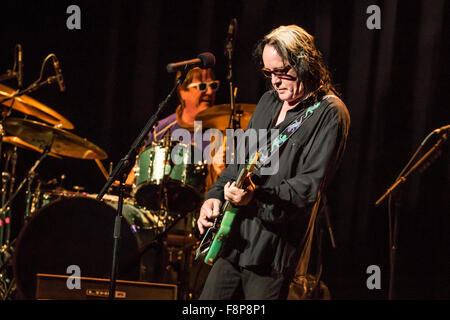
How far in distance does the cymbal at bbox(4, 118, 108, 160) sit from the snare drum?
1.60 feet

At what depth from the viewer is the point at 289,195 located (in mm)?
1868

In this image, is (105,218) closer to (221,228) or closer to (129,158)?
(129,158)

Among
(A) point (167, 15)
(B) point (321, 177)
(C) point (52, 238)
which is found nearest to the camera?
(B) point (321, 177)

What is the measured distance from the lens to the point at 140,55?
216 inches

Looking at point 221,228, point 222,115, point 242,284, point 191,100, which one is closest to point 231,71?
point 222,115

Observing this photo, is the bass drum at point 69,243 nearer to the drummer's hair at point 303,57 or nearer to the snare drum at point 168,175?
the snare drum at point 168,175

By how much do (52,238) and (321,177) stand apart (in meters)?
3.23

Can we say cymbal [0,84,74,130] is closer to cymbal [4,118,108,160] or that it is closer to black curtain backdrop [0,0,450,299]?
cymbal [4,118,108,160]

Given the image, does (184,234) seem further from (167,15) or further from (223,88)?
(167,15)

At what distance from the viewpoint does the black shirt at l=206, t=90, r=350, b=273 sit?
1.89 metres

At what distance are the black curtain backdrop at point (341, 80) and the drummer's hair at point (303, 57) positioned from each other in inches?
118

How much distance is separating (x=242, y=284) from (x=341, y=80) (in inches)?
146

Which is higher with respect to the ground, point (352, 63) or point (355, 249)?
point (352, 63)

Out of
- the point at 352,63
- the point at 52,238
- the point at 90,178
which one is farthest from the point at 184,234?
the point at 352,63
